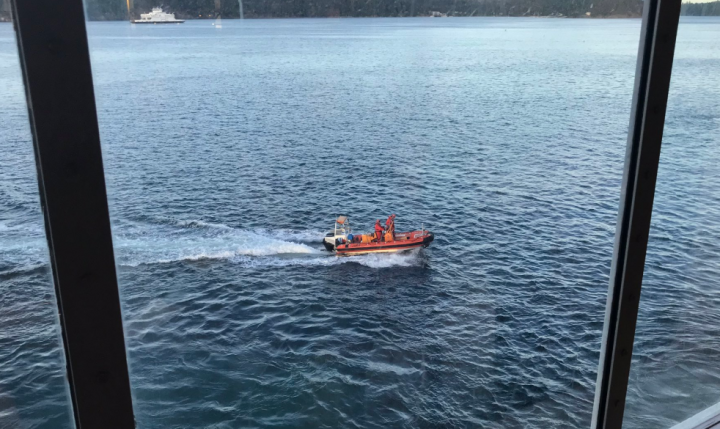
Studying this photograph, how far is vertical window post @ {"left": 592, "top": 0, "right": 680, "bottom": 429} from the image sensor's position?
0.80 m

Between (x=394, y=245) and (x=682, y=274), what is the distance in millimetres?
11147

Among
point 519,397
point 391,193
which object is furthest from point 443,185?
point 519,397

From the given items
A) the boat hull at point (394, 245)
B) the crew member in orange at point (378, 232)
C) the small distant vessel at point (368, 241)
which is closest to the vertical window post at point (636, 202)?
the small distant vessel at point (368, 241)

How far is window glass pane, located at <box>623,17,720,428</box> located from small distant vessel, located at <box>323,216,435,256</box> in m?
10.8

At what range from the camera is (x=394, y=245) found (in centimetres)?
1337

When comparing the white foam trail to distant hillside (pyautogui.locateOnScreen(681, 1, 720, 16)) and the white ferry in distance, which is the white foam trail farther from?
distant hillside (pyautogui.locateOnScreen(681, 1, 720, 16))

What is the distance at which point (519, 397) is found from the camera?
8656mm

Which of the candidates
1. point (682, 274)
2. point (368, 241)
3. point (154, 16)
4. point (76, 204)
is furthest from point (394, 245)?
point (76, 204)

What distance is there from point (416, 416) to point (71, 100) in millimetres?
8468

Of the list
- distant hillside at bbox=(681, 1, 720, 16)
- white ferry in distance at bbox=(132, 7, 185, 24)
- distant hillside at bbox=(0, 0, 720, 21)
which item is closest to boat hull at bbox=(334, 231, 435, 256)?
distant hillside at bbox=(0, 0, 720, 21)

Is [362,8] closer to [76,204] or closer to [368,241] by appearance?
[368,241]

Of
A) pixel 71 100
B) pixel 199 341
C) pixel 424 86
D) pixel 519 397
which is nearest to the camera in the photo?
pixel 71 100

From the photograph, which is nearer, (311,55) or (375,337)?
(375,337)

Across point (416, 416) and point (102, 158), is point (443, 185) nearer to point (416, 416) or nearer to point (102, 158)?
point (416, 416)
